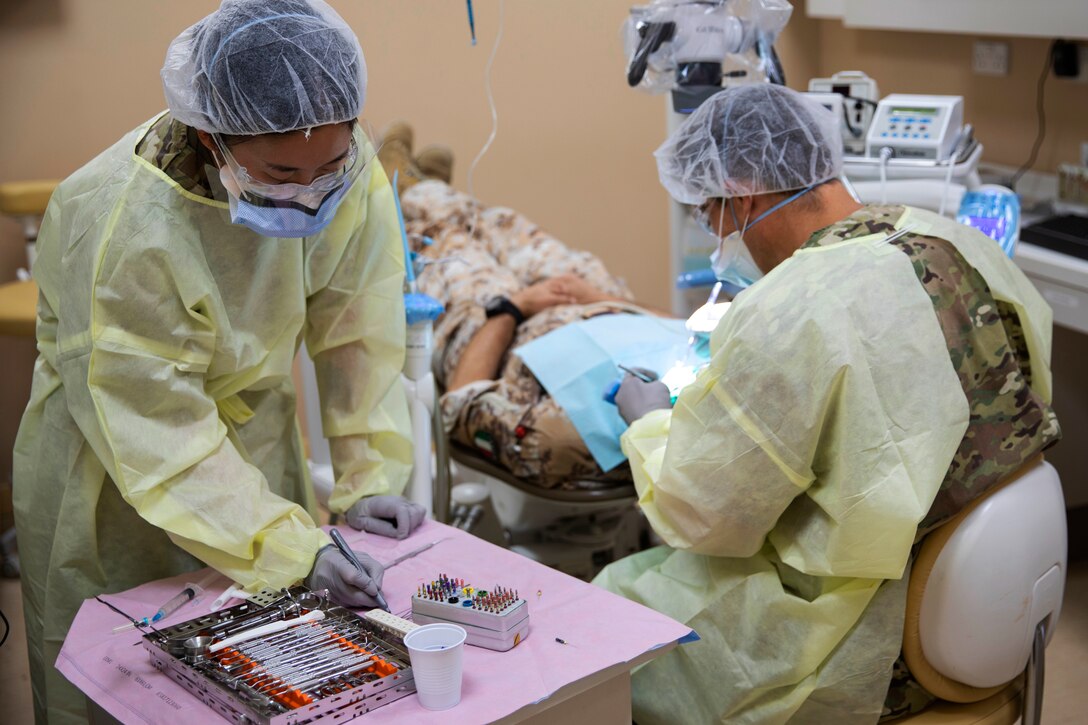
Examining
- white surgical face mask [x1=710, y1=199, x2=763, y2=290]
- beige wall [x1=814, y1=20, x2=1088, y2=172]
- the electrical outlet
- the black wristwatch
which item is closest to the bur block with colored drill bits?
white surgical face mask [x1=710, y1=199, x2=763, y2=290]

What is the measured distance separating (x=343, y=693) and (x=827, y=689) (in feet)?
2.25

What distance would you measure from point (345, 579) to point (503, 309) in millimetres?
1289

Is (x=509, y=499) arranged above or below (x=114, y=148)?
below

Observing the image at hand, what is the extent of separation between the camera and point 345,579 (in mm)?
1383

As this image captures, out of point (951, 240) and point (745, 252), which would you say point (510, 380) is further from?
point (951, 240)

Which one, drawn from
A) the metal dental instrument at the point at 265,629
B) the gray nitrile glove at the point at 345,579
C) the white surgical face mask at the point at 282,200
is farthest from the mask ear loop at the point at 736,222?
the metal dental instrument at the point at 265,629

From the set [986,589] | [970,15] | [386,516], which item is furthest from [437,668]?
[970,15]

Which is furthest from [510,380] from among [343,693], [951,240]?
[343,693]

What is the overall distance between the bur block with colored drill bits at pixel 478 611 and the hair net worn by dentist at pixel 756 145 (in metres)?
0.72

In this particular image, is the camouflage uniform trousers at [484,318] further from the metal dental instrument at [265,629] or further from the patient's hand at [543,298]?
the metal dental instrument at [265,629]

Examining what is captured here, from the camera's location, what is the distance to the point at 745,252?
1754 millimetres

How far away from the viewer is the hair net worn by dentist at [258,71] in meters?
1.30

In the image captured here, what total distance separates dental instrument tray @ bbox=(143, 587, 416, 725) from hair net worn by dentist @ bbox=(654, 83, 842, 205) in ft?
2.77

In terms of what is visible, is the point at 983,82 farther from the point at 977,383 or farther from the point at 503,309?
the point at 977,383
